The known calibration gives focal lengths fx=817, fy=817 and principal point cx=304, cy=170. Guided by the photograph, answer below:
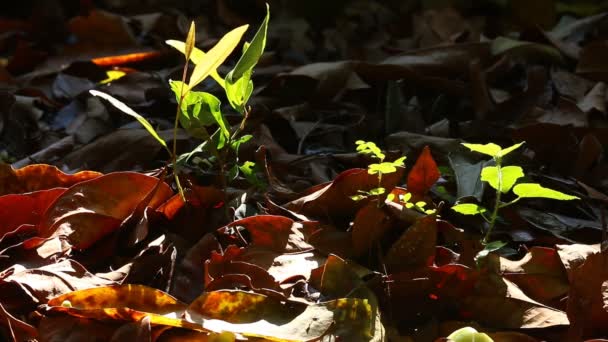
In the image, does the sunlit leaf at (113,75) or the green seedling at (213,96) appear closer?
the green seedling at (213,96)

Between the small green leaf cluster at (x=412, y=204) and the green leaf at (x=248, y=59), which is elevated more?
the green leaf at (x=248, y=59)

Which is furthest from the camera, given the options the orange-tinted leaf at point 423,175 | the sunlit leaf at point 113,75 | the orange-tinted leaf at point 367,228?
the sunlit leaf at point 113,75

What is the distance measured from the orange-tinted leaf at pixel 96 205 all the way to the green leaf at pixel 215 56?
19 centimetres

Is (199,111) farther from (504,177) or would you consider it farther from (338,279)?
(504,177)

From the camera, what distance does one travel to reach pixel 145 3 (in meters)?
2.61

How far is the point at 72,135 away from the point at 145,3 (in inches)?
45.3

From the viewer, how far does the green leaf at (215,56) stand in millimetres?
995

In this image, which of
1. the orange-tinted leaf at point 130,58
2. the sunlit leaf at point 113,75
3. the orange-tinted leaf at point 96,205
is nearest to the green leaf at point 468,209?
the orange-tinted leaf at point 96,205

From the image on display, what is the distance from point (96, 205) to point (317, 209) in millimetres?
304

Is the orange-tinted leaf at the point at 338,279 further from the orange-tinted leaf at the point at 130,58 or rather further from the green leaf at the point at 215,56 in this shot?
the orange-tinted leaf at the point at 130,58

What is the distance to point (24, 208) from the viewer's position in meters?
1.13

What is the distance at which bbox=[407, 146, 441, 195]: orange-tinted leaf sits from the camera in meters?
1.17

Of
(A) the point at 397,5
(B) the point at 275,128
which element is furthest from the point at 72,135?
(A) the point at 397,5

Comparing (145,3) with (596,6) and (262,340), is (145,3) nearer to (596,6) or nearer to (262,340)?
(596,6)
